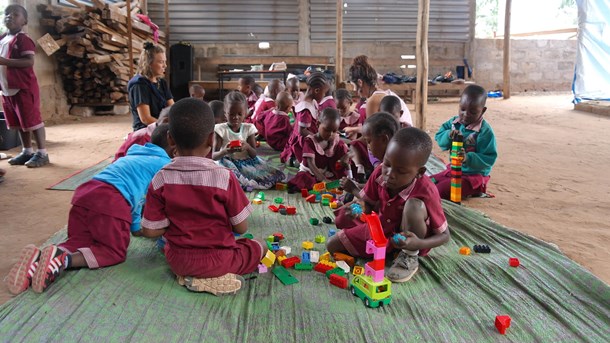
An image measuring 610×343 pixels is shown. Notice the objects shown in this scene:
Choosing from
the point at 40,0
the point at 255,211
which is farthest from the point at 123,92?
the point at 255,211

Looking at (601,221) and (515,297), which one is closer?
(515,297)

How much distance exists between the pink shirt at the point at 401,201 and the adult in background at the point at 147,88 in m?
2.96

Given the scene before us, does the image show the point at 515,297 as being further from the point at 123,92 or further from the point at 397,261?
the point at 123,92

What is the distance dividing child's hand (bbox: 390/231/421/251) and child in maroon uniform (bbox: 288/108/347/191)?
2349 mm

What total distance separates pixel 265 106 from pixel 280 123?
29.0 inches

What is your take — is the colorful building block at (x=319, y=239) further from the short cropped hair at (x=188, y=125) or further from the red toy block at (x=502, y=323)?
the red toy block at (x=502, y=323)

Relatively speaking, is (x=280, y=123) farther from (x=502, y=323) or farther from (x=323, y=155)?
(x=502, y=323)

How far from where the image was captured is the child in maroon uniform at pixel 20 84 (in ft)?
19.4

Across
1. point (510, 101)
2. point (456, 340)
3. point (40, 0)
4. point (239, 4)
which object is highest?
point (239, 4)

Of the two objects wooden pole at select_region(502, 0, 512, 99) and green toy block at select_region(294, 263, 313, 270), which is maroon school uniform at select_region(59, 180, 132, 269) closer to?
green toy block at select_region(294, 263, 313, 270)

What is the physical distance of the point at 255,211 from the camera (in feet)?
13.9

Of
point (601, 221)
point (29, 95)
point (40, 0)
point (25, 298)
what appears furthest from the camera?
point (40, 0)

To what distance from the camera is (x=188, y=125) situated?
2.55 meters

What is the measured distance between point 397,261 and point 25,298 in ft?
6.75
